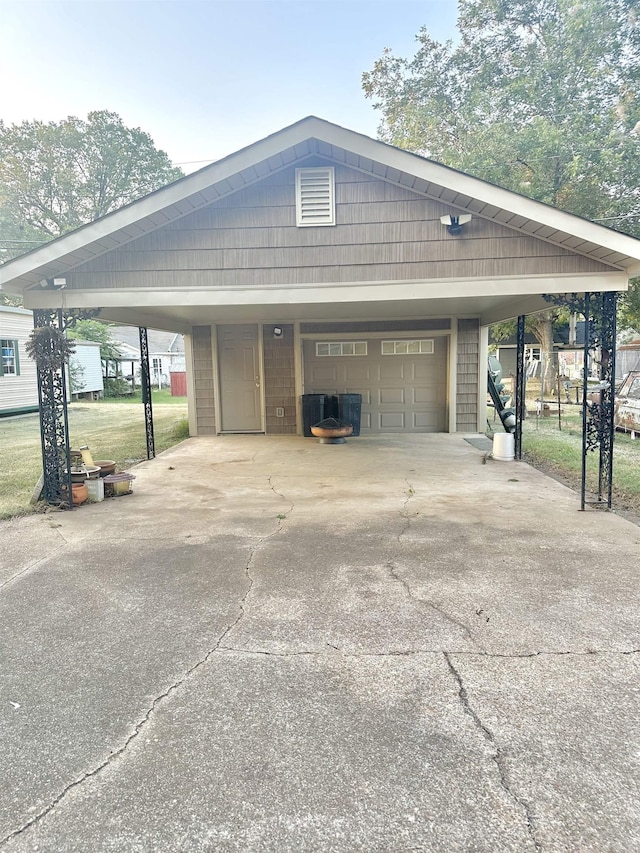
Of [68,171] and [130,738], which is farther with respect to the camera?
[68,171]

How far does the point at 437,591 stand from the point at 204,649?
1.58m

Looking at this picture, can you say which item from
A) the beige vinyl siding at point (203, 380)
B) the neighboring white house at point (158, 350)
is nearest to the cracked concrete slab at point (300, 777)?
the beige vinyl siding at point (203, 380)

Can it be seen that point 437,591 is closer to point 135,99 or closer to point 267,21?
point 267,21

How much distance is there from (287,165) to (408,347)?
213 inches

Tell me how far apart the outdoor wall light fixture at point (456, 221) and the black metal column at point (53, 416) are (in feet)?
14.2

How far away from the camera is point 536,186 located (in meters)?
14.7

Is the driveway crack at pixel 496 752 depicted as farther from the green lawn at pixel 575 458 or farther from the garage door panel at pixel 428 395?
the garage door panel at pixel 428 395

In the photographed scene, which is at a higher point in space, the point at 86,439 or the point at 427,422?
the point at 427,422

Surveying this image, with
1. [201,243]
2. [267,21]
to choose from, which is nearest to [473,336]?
[201,243]

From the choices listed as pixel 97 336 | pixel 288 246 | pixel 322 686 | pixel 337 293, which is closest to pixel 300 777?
pixel 322 686

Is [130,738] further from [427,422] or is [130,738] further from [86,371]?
[86,371]

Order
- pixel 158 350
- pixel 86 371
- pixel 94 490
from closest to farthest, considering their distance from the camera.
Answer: pixel 94 490 < pixel 86 371 < pixel 158 350

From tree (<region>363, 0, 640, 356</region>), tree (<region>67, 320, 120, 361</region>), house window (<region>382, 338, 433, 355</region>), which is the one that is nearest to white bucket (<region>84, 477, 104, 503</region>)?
house window (<region>382, 338, 433, 355</region>)

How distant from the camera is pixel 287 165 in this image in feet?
18.5
